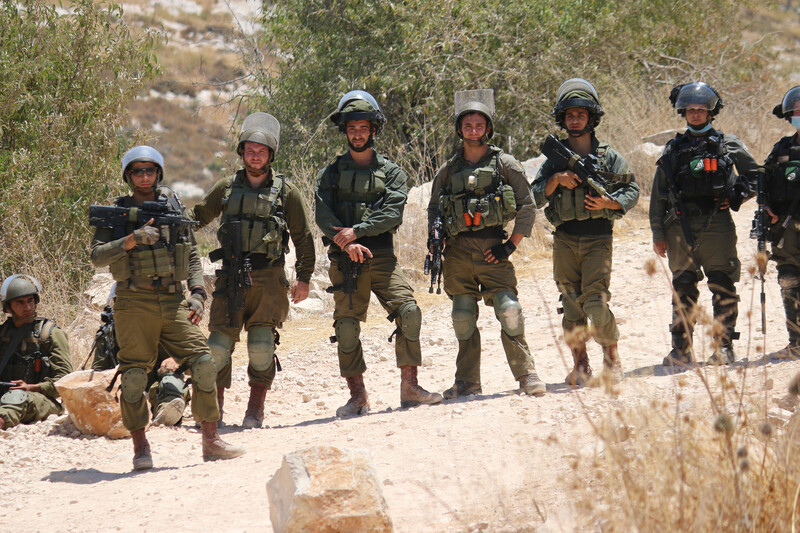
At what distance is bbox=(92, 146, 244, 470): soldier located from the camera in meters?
4.80

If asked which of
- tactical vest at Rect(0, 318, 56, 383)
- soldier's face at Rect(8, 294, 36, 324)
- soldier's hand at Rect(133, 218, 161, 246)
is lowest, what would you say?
tactical vest at Rect(0, 318, 56, 383)

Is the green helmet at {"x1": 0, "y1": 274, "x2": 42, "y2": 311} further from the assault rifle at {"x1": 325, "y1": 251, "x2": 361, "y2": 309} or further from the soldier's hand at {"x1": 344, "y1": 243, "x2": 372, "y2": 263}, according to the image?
the soldier's hand at {"x1": 344, "y1": 243, "x2": 372, "y2": 263}

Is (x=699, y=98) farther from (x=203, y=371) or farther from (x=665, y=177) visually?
(x=203, y=371)

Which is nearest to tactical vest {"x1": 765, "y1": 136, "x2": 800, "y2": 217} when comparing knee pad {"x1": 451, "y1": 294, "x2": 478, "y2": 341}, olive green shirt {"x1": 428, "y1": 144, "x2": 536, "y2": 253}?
olive green shirt {"x1": 428, "y1": 144, "x2": 536, "y2": 253}

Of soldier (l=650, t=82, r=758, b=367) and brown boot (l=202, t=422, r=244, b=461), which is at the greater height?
soldier (l=650, t=82, r=758, b=367)

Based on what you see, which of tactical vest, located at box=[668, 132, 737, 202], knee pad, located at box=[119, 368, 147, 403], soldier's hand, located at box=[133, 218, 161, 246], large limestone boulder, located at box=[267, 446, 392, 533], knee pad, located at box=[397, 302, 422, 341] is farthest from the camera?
tactical vest, located at box=[668, 132, 737, 202]

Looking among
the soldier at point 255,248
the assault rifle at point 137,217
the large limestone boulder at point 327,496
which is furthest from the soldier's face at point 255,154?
the large limestone boulder at point 327,496

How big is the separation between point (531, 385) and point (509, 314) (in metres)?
0.47

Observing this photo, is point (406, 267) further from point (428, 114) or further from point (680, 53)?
point (680, 53)

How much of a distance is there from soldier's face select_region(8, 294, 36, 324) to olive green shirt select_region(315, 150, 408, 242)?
2.50 m

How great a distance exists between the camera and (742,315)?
7.38m

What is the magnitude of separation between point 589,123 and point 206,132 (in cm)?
3660

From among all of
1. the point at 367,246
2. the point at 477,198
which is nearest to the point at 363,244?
the point at 367,246

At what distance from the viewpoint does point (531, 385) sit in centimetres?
544
